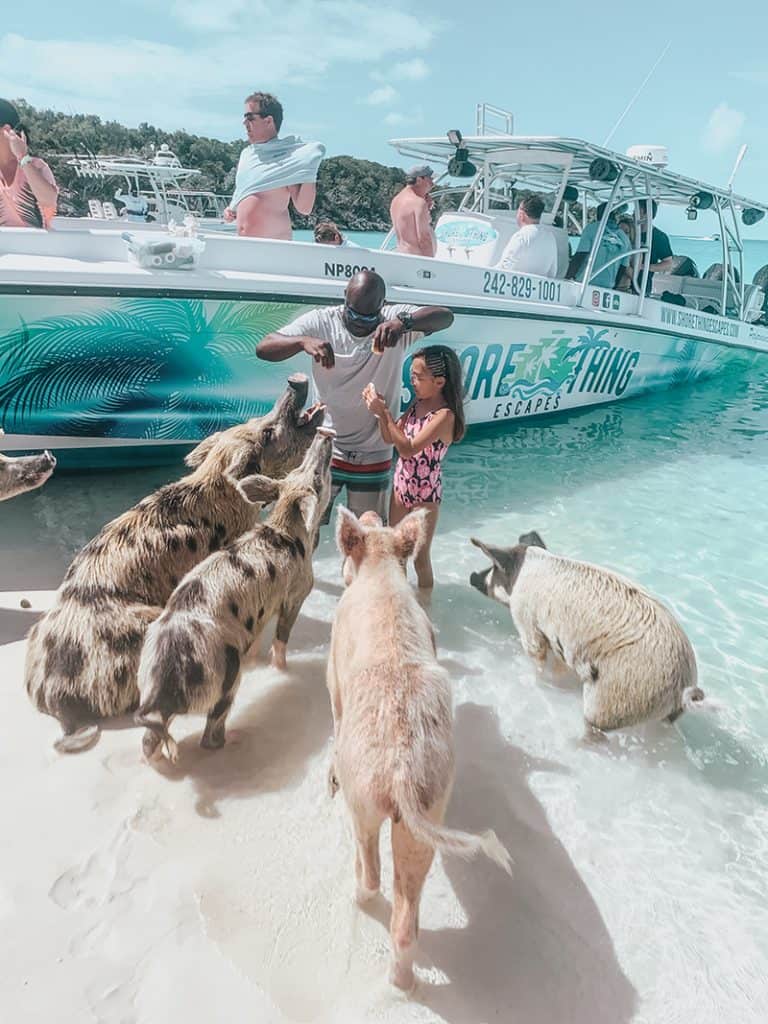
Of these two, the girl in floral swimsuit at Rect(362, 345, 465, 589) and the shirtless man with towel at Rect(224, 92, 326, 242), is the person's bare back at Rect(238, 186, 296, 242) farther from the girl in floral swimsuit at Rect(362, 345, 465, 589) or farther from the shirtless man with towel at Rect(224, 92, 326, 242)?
the girl in floral swimsuit at Rect(362, 345, 465, 589)

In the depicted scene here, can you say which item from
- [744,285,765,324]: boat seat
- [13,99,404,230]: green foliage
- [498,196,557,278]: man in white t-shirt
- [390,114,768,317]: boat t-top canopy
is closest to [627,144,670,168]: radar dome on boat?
[390,114,768,317]: boat t-top canopy

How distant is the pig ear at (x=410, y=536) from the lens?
2752mm

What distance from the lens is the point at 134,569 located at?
132 inches

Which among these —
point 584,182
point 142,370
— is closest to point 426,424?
point 142,370

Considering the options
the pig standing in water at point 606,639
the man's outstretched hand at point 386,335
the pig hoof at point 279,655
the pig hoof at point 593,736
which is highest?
the man's outstretched hand at point 386,335

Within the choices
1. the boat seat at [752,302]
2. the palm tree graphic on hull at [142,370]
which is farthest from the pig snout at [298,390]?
the boat seat at [752,302]

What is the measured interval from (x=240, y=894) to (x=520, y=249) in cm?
749

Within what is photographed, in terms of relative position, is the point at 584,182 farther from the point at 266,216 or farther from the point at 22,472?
the point at 22,472

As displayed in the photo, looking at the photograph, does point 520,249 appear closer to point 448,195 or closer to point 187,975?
point 448,195

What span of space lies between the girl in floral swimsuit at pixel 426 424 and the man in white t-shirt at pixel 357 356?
0.15 m

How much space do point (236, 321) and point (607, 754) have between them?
175 inches

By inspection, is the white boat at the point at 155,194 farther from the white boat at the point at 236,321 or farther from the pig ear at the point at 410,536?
the pig ear at the point at 410,536

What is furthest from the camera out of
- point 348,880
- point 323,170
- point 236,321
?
point 323,170

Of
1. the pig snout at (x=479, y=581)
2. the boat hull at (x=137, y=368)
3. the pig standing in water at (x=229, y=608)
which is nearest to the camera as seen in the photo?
the pig standing in water at (x=229, y=608)
